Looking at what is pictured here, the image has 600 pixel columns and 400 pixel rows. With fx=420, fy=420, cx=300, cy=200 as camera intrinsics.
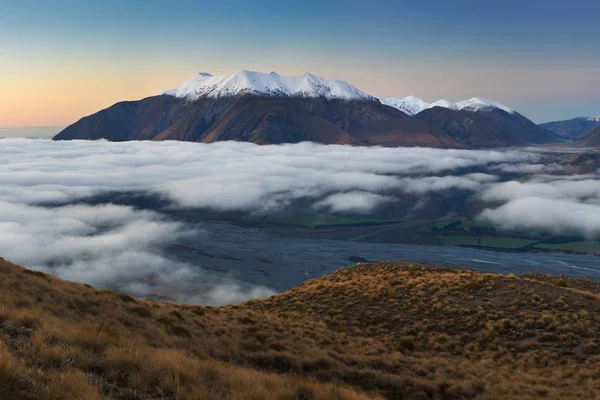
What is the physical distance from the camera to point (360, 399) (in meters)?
11.1

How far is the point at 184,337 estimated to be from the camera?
732 inches

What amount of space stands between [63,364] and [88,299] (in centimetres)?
1219

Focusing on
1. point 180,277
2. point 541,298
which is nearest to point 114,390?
point 541,298

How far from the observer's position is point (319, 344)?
886 inches

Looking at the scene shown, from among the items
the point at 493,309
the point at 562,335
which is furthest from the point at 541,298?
the point at 562,335

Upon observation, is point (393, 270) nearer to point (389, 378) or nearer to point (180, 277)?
point (389, 378)

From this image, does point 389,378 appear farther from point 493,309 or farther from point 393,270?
point 393,270

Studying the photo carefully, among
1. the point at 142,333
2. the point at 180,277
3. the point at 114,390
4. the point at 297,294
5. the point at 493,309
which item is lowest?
the point at 180,277

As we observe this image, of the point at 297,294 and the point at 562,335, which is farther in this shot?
the point at 297,294

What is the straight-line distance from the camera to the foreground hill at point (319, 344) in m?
10.2

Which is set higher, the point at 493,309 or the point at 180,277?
the point at 493,309

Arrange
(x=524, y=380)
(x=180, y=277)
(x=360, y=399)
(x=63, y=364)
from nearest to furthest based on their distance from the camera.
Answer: (x=63, y=364) < (x=360, y=399) < (x=524, y=380) < (x=180, y=277)

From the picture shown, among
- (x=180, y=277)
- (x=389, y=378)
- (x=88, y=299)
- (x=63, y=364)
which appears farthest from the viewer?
(x=180, y=277)

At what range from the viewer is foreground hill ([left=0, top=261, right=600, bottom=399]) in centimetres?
1024
